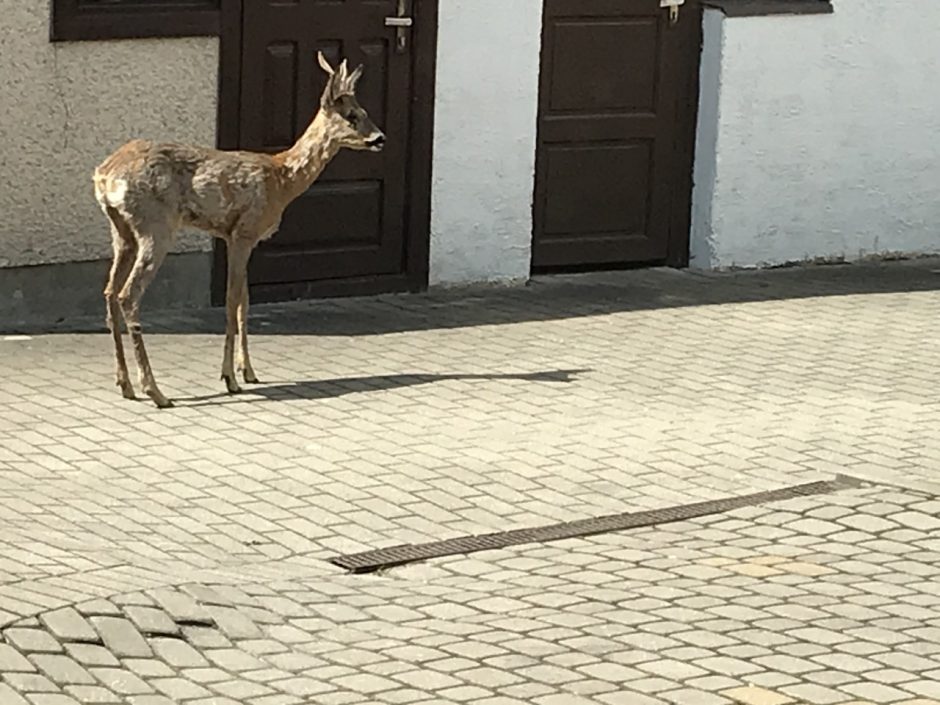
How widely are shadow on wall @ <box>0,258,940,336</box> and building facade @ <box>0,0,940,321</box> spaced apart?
0.40ft

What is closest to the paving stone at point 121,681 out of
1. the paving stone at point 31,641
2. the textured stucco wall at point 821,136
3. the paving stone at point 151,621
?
the paving stone at point 31,641

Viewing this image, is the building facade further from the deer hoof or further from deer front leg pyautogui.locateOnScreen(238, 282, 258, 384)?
the deer hoof

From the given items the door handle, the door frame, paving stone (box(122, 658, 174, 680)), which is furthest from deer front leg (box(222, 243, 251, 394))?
paving stone (box(122, 658, 174, 680))

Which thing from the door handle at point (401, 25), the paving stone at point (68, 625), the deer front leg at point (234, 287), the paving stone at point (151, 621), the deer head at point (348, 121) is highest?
the door handle at point (401, 25)

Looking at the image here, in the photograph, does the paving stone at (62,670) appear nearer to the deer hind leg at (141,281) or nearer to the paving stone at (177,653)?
the paving stone at (177,653)

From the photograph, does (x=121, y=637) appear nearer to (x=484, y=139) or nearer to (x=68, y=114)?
(x=68, y=114)

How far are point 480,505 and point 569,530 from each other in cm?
43

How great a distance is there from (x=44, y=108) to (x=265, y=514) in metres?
3.68

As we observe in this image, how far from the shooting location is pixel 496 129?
1304 cm

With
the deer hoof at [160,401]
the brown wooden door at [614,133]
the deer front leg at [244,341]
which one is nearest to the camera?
the deer hoof at [160,401]

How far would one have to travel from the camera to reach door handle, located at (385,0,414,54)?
12554mm

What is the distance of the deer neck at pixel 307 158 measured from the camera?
10609 mm

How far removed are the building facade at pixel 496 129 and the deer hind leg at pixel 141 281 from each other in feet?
4.94

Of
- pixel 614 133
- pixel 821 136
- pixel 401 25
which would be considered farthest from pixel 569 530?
pixel 821 136
